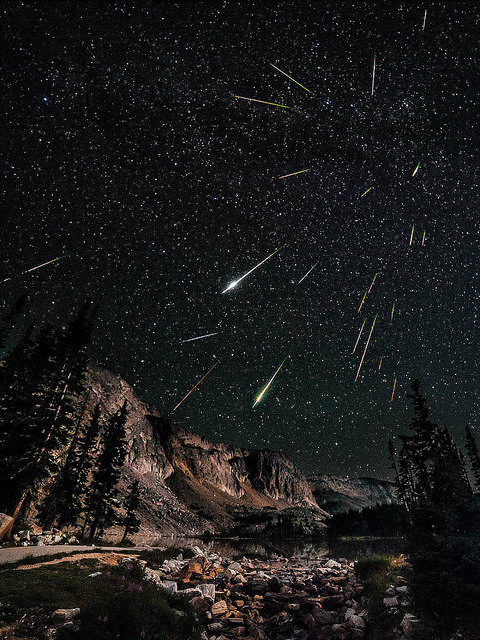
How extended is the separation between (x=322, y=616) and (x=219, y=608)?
12.0ft

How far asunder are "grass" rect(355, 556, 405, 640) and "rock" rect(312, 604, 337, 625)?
1.25 m

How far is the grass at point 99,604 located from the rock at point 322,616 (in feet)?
15.4

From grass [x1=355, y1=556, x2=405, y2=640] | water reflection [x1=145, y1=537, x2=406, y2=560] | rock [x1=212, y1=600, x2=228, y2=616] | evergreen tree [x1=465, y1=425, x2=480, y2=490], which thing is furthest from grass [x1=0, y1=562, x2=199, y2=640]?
evergreen tree [x1=465, y1=425, x2=480, y2=490]

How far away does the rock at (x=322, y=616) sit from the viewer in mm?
10758

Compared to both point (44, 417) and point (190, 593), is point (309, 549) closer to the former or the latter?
point (44, 417)

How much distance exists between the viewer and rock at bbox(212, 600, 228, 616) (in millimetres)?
10335

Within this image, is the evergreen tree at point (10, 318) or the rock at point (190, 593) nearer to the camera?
the rock at point (190, 593)

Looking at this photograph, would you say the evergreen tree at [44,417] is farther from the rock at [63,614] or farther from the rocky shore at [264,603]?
the rock at [63,614]

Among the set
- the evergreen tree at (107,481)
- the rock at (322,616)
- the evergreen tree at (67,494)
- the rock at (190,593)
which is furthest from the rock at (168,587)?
the evergreen tree at (107,481)

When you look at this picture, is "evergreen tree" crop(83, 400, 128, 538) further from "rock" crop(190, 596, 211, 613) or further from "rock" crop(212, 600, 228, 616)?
"rock" crop(190, 596, 211, 613)

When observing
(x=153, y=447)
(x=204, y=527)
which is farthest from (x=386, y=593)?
(x=153, y=447)

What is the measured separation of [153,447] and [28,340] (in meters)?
177

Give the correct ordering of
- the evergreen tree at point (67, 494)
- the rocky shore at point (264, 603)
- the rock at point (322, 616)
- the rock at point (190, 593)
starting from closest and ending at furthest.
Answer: the rocky shore at point (264, 603) → the rock at point (190, 593) → the rock at point (322, 616) → the evergreen tree at point (67, 494)

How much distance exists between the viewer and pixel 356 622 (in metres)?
10.3
